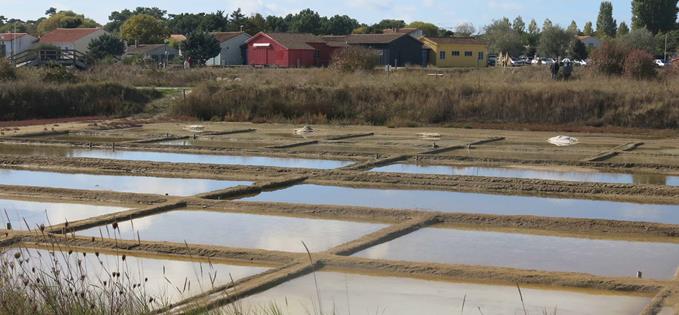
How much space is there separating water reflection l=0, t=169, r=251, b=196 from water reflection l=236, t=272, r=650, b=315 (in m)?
5.58

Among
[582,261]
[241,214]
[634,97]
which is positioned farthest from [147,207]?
[634,97]

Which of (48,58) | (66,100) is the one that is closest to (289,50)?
(48,58)

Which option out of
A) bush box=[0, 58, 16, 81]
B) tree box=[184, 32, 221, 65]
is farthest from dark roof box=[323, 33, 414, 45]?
bush box=[0, 58, 16, 81]

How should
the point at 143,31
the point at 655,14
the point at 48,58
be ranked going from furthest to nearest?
the point at 655,14 < the point at 143,31 < the point at 48,58

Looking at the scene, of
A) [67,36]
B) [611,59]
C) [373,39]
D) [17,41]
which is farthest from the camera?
[17,41]

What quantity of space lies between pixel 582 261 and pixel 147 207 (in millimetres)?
5242

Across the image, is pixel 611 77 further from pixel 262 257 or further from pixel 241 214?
pixel 262 257

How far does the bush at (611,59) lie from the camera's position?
28.9 meters

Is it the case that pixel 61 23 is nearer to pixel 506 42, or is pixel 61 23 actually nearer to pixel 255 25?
pixel 255 25

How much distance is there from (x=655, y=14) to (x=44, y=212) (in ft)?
239

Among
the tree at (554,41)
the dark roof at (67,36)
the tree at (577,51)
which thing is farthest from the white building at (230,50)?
the tree at (554,41)

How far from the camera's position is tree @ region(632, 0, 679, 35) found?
7656cm

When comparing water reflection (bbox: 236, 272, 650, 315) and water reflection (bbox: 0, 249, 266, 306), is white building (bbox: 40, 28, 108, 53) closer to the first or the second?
water reflection (bbox: 0, 249, 266, 306)

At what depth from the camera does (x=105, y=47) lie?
193 feet
